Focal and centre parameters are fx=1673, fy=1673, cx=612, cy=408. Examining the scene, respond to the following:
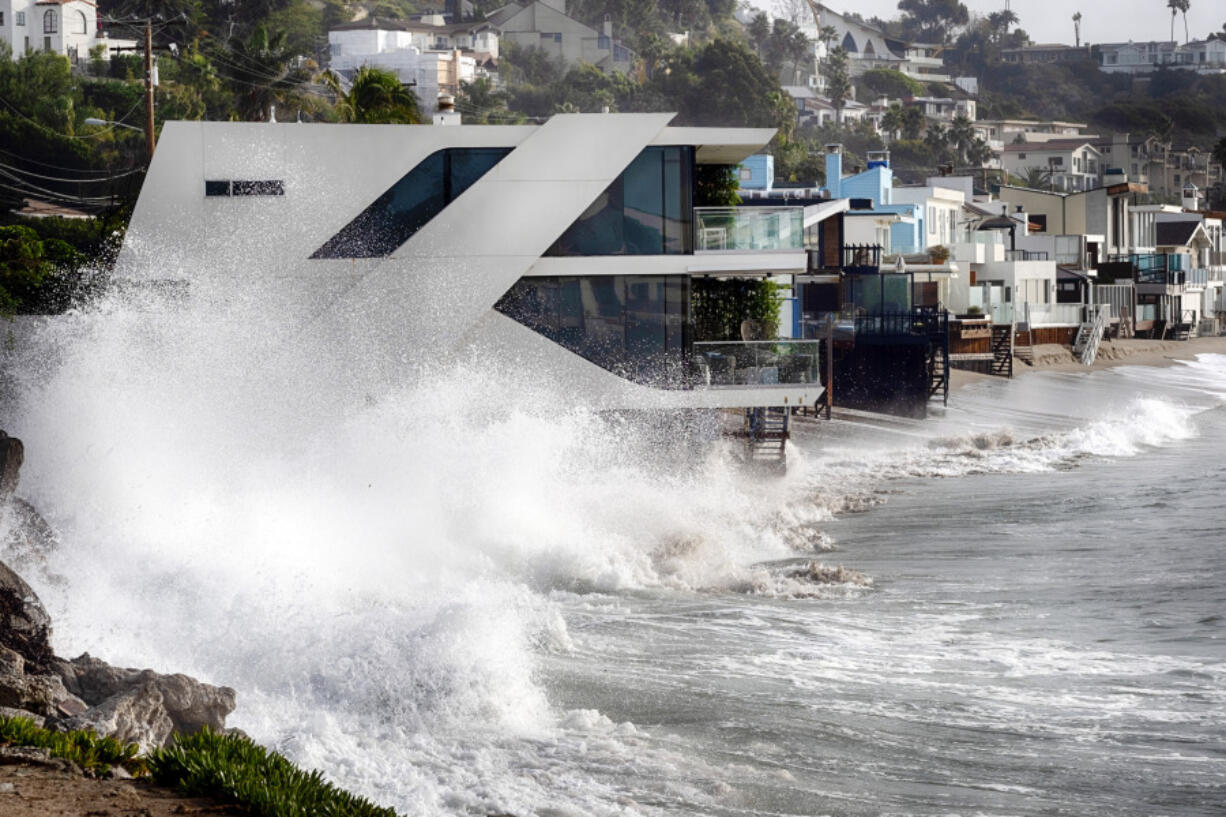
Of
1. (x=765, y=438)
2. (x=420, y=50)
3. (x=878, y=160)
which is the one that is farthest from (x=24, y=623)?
(x=420, y=50)

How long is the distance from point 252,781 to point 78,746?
5.33ft

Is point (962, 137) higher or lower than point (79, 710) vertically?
higher

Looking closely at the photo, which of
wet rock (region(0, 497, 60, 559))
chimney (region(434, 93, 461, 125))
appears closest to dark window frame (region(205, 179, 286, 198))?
chimney (region(434, 93, 461, 125))

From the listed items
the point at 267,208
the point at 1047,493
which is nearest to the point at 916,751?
the point at 267,208

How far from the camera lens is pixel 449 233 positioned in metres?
28.1

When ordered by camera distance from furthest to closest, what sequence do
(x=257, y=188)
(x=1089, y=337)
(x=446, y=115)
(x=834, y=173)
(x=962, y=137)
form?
(x=962, y=137) → (x=1089, y=337) → (x=834, y=173) → (x=446, y=115) → (x=257, y=188)

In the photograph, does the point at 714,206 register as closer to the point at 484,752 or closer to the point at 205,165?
the point at 205,165

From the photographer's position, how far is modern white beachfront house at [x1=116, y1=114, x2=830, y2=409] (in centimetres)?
2789

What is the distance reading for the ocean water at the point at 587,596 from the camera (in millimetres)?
14953

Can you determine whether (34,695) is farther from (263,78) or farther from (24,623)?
(263,78)

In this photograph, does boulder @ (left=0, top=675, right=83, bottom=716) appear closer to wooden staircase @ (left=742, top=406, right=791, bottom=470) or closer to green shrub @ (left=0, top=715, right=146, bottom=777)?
green shrub @ (left=0, top=715, right=146, bottom=777)

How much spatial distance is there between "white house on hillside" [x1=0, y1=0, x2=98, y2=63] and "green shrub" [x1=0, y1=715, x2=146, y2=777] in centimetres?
9191

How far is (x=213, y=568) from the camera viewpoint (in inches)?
820

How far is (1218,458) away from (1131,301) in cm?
5331
